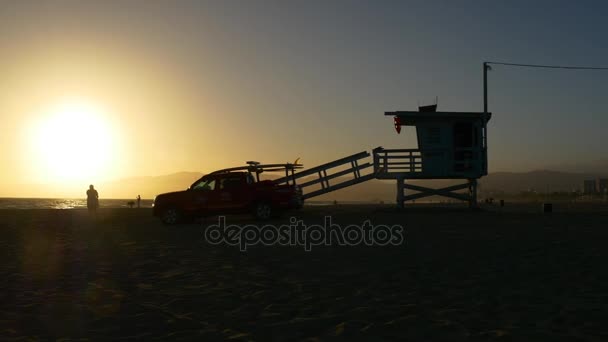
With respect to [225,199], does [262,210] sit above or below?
below

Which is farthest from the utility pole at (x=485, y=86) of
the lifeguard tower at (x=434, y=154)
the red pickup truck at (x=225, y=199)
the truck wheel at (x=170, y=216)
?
the truck wheel at (x=170, y=216)

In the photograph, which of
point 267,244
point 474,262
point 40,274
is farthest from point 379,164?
point 40,274

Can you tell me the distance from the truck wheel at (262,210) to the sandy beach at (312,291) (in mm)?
7769

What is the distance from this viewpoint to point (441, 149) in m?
27.5

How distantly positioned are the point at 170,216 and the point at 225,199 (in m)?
2.33

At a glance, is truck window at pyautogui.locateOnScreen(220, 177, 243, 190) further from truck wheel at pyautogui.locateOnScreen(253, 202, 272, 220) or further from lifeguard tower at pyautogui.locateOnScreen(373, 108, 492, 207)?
lifeguard tower at pyautogui.locateOnScreen(373, 108, 492, 207)

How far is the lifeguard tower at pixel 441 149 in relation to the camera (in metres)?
27.4

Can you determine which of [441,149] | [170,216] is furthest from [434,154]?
[170,216]

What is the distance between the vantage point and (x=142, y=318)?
253 inches

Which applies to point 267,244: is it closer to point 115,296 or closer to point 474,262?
point 474,262

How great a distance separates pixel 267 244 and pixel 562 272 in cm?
719

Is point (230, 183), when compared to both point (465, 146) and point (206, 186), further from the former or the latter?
point (465, 146)

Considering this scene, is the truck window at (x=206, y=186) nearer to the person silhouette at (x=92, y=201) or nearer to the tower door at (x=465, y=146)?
the person silhouette at (x=92, y=201)

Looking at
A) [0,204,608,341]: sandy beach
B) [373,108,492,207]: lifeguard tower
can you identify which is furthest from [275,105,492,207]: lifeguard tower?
[0,204,608,341]: sandy beach
